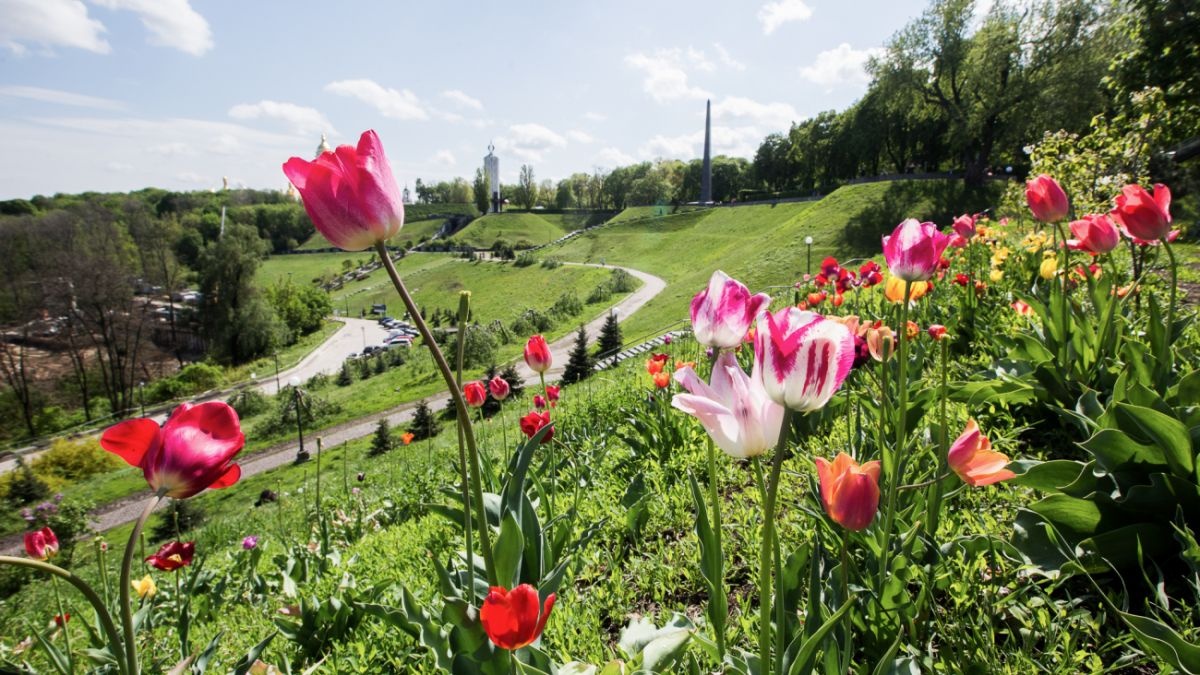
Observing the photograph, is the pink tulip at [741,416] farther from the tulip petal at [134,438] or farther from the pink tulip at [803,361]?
the tulip petal at [134,438]

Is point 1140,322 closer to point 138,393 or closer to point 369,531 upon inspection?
point 369,531

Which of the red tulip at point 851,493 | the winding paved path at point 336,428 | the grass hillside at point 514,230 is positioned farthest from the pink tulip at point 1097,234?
the grass hillside at point 514,230

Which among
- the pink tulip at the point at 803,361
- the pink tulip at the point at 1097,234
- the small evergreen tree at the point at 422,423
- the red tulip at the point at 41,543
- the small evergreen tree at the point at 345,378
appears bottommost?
the small evergreen tree at the point at 345,378

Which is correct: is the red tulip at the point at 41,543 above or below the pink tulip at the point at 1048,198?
below

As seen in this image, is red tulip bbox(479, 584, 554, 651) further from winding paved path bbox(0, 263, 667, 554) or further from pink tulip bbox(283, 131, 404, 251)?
winding paved path bbox(0, 263, 667, 554)

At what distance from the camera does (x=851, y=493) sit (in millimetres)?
928

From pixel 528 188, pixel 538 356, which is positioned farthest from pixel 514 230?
pixel 538 356

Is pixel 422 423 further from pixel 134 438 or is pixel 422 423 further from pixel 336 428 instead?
pixel 134 438

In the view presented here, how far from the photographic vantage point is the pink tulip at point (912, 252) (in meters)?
1.53

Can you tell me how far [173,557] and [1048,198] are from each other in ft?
13.1

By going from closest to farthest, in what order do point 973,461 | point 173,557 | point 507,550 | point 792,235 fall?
1. point 973,461
2. point 507,550
3. point 173,557
4. point 792,235

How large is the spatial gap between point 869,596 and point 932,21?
106ft

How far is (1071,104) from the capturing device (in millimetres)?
22453

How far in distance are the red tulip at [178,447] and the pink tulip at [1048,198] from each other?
9.61ft
